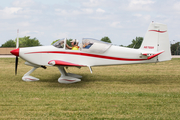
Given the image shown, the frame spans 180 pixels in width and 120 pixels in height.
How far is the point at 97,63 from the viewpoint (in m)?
9.75

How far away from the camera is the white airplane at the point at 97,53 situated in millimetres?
9578

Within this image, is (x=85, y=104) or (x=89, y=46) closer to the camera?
(x=85, y=104)

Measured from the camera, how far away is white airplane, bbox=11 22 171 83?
377 inches

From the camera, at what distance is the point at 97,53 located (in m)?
9.71

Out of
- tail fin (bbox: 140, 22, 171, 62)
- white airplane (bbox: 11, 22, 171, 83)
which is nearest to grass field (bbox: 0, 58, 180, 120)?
white airplane (bbox: 11, 22, 171, 83)

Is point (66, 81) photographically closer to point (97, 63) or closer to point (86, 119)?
point (97, 63)

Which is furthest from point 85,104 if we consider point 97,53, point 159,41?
point 159,41

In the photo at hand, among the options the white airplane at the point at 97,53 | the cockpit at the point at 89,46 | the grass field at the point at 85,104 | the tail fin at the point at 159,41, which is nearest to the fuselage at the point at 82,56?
the white airplane at the point at 97,53

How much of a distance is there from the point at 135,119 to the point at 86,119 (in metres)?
1.27

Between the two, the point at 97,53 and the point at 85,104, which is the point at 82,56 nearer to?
the point at 97,53

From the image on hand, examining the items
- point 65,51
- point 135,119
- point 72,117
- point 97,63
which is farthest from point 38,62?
point 135,119

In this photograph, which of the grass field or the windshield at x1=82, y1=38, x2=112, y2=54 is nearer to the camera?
the grass field

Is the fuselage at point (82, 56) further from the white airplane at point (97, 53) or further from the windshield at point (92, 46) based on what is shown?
the windshield at point (92, 46)

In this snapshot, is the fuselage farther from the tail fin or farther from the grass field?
the grass field
